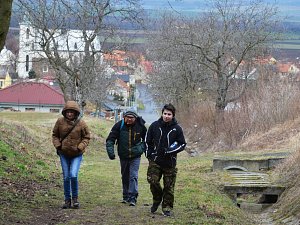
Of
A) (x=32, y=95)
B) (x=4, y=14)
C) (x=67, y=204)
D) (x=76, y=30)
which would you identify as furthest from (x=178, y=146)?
(x=32, y=95)

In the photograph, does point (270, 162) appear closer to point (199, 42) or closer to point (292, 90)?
point (292, 90)

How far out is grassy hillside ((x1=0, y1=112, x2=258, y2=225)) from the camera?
10555 mm

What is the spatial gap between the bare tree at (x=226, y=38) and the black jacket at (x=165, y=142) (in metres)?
29.9

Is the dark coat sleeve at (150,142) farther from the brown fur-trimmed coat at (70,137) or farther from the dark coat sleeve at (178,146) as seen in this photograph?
the brown fur-trimmed coat at (70,137)

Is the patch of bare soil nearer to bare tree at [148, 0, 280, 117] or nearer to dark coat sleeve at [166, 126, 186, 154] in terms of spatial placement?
bare tree at [148, 0, 280, 117]

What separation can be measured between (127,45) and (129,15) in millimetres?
9016

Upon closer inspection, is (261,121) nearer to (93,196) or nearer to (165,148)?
(93,196)

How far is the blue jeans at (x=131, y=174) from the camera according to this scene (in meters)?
11.9

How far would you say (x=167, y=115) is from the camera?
10445 mm

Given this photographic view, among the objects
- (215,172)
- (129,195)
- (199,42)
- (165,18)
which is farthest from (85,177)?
(165,18)

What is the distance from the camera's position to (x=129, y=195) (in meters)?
12.1

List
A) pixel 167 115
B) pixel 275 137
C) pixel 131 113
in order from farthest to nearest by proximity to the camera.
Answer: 1. pixel 275 137
2. pixel 131 113
3. pixel 167 115

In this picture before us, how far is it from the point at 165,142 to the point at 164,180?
26.6 inches

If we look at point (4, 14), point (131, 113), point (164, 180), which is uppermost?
point (4, 14)
